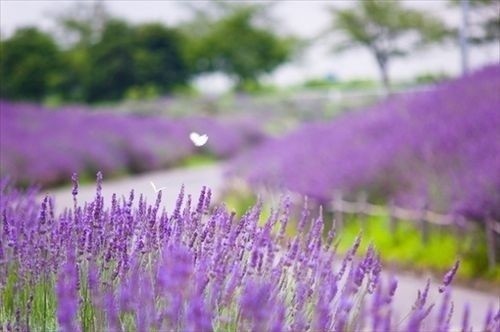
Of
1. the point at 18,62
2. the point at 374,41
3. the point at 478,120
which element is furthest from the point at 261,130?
the point at 478,120

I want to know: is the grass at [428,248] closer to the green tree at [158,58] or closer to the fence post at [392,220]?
the fence post at [392,220]

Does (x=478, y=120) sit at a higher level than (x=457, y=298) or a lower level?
higher

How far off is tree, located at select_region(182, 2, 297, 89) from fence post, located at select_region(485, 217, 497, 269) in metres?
33.3

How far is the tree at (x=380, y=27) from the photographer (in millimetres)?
22406

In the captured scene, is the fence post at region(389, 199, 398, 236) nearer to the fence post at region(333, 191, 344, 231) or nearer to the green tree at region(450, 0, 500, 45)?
the fence post at region(333, 191, 344, 231)

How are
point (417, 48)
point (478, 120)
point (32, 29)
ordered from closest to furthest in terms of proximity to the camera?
1. point (478, 120)
2. point (32, 29)
3. point (417, 48)

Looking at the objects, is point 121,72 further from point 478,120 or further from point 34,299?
point 34,299

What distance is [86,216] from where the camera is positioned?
3018mm

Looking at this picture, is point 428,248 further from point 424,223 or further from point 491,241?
point 491,241

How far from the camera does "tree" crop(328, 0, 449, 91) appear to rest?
22406 mm

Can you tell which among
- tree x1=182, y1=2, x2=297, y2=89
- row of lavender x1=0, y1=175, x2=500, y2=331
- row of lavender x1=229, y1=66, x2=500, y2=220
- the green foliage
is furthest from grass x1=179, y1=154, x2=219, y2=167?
row of lavender x1=0, y1=175, x2=500, y2=331

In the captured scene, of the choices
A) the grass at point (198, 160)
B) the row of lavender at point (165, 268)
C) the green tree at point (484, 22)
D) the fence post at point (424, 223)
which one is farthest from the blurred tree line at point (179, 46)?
the row of lavender at point (165, 268)

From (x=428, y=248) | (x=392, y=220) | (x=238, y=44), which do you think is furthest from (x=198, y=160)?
(x=238, y=44)

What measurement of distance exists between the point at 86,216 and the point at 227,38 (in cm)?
3935
